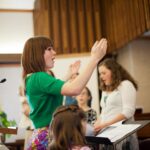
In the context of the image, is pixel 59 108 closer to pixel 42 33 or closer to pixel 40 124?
pixel 40 124

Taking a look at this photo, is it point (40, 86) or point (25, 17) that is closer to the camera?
point (40, 86)

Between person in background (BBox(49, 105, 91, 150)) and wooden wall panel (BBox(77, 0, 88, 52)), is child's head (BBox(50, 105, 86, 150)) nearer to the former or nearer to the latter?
person in background (BBox(49, 105, 91, 150))

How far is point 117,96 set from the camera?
7.38ft

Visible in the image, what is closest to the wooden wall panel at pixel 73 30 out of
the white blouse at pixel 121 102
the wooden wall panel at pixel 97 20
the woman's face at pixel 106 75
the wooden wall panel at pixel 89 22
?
the wooden wall panel at pixel 89 22

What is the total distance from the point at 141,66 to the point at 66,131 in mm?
2663

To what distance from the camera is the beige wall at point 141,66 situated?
3.74 metres

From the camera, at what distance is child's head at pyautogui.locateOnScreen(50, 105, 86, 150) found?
1254 mm

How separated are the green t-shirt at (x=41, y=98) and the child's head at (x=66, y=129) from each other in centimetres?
3

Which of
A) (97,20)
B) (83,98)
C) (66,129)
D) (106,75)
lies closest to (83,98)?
(83,98)

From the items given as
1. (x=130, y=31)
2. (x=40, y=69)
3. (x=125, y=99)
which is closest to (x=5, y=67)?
(x=130, y=31)

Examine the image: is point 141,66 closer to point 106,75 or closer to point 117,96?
point 106,75

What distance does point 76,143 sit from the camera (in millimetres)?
1252

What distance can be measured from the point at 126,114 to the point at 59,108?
976mm

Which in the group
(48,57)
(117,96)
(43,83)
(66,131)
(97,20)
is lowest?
(66,131)
